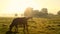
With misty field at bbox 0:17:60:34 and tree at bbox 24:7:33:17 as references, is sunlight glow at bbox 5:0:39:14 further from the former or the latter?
misty field at bbox 0:17:60:34

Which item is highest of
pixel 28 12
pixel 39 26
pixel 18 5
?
pixel 18 5

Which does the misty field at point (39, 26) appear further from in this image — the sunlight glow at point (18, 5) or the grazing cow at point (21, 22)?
the sunlight glow at point (18, 5)

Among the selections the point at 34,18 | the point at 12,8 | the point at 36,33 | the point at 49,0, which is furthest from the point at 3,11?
the point at 49,0

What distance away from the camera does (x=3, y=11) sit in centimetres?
189

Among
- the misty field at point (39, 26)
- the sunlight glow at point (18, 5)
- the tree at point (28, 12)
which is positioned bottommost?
the misty field at point (39, 26)

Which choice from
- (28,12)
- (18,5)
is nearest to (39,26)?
(28,12)

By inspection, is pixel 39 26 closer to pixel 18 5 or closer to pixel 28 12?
pixel 28 12

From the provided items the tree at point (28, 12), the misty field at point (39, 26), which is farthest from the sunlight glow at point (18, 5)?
the misty field at point (39, 26)

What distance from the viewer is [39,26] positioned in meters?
1.85

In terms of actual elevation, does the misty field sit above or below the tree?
below

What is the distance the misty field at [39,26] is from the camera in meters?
1.84

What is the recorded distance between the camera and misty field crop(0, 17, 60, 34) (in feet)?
6.03

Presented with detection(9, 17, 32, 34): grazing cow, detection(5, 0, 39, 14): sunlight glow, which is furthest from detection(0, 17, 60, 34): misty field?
detection(5, 0, 39, 14): sunlight glow

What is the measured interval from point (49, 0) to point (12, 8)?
0.66m
